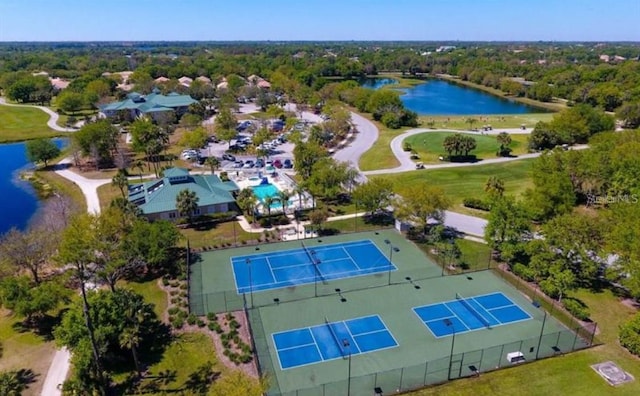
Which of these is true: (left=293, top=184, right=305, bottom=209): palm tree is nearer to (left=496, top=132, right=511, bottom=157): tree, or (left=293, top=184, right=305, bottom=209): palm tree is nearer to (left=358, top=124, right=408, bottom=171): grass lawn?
(left=358, top=124, right=408, bottom=171): grass lawn

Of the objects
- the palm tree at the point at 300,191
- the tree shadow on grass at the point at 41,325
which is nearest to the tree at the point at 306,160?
the palm tree at the point at 300,191

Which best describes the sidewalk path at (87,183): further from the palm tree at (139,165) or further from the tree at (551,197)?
the tree at (551,197)

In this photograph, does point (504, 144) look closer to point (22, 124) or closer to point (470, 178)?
point (470, 178)

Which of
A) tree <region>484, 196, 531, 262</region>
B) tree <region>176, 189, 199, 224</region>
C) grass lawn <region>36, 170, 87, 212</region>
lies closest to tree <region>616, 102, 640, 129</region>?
tree <region>484, 196, 531, 262</region>

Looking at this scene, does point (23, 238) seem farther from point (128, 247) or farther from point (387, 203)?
point (387, 203)

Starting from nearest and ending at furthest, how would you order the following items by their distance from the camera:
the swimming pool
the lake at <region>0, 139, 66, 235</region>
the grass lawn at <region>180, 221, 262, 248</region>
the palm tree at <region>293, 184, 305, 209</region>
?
the grass lawn at <region>180, 221, 262, 248</region> → the palm tree at <region>293, 184, 305, 209</region> → the lake at <region>0, 139, 66, 235</region> → the swimming pool

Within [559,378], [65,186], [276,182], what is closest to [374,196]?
[276,182]
